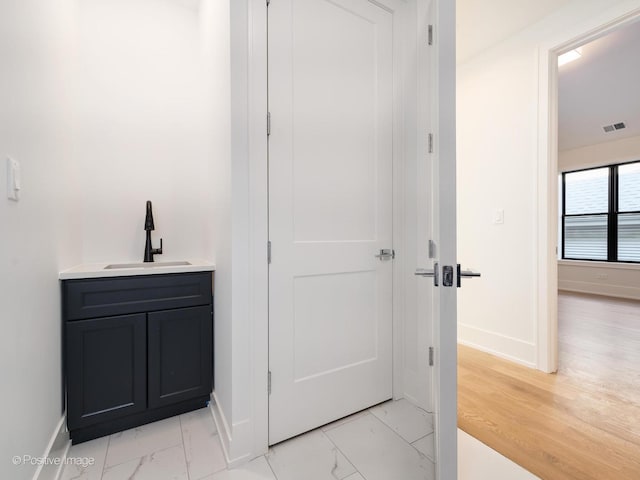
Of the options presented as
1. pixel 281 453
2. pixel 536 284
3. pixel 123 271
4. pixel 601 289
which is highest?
pixel 123 271

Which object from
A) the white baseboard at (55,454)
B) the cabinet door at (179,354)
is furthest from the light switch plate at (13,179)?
the white baseboard at (55,454)

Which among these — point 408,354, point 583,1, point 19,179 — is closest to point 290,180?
point 19,179

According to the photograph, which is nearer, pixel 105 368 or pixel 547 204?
pixel 105 368

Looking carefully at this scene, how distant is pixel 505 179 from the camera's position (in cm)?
243

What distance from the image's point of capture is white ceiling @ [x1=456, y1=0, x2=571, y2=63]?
2.06m

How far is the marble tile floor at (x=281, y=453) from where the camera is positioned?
1.29 m

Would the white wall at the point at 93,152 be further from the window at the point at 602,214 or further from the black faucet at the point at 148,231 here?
the window at the point at 602,214

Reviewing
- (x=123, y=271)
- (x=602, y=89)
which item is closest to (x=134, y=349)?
(x=123, y=271)

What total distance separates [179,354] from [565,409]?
2.29 meters

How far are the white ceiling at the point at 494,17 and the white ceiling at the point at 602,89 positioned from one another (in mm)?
818

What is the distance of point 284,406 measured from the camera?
4.91 feet

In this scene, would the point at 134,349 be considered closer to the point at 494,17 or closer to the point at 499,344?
the point at 499,344

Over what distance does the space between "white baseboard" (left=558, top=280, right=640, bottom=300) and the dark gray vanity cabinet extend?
658 centimetres

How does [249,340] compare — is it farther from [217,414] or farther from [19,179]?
[19,179]
